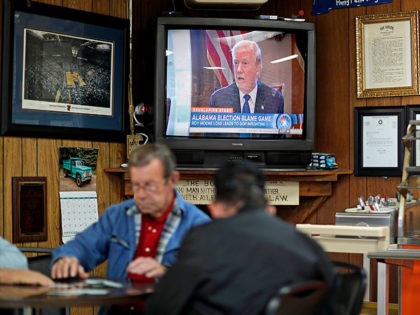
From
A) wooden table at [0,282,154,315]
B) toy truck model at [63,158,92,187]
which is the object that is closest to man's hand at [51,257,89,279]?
wooden table at [0,282,154,315]

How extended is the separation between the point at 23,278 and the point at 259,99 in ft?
10.5

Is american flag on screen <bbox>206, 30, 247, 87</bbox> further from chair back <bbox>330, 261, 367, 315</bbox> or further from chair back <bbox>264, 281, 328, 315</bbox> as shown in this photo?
chair back <bbox>264, 281, 328, 315</bbox>

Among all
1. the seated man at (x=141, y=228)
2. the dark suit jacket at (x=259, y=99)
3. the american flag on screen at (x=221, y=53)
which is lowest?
the seated man at (x=141, y=228)

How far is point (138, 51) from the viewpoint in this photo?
6.00 m

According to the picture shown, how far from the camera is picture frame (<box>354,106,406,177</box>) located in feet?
19.0

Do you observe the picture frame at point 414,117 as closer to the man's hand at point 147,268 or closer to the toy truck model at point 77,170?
the toy truck model at point 77,170

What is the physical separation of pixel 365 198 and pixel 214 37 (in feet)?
5.25

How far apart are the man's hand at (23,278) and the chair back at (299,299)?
0.88 meters

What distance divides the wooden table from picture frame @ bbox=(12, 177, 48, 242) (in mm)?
2356

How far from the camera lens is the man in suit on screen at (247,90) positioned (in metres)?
5.68

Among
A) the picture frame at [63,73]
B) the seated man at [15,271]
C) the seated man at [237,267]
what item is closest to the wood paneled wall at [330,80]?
the picture frame at [63,73]

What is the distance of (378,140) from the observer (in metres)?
5.86

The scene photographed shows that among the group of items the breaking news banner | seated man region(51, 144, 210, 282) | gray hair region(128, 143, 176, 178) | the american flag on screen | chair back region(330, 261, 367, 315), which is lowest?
chair back region(330, 261, 367, 315)

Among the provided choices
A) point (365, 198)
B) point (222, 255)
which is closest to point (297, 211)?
point (365, 198)
